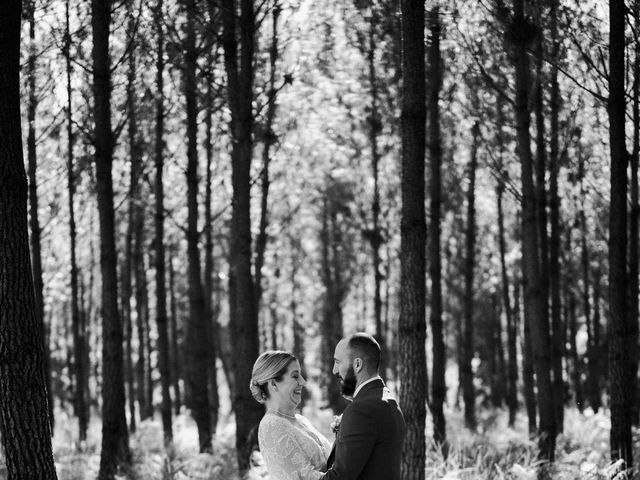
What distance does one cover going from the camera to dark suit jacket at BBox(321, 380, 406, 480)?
4602 millimetres

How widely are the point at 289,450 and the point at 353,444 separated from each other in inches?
17.9

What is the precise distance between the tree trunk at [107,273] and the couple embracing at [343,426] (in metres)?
6.68

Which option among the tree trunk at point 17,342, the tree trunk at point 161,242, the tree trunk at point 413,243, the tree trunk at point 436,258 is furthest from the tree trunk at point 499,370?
the tree trunk at point 17,342

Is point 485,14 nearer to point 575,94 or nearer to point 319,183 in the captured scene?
point 575,94

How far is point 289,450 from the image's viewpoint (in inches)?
191

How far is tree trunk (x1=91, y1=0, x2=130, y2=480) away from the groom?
22.9 ft

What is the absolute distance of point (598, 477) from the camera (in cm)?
893

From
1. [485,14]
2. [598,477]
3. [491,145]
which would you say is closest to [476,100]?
[491,145]

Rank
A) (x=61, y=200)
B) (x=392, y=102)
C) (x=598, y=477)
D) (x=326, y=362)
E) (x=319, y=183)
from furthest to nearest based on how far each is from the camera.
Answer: (x=326, y=362) → (x=319, y=183) → (x=61, y=200) → (x=392, y=102) → (x=598, y=477)

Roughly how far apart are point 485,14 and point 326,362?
70.9 feet

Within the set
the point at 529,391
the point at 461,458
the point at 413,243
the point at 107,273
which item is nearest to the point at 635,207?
the point at 461,458

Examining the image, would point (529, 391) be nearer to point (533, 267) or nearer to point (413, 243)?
point (533, 267)

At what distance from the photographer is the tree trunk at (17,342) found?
5.89m

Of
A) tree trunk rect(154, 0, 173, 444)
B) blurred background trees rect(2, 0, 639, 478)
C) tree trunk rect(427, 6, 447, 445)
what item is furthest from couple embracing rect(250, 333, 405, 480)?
tree trunk rect(427, 6, 447, 445)
